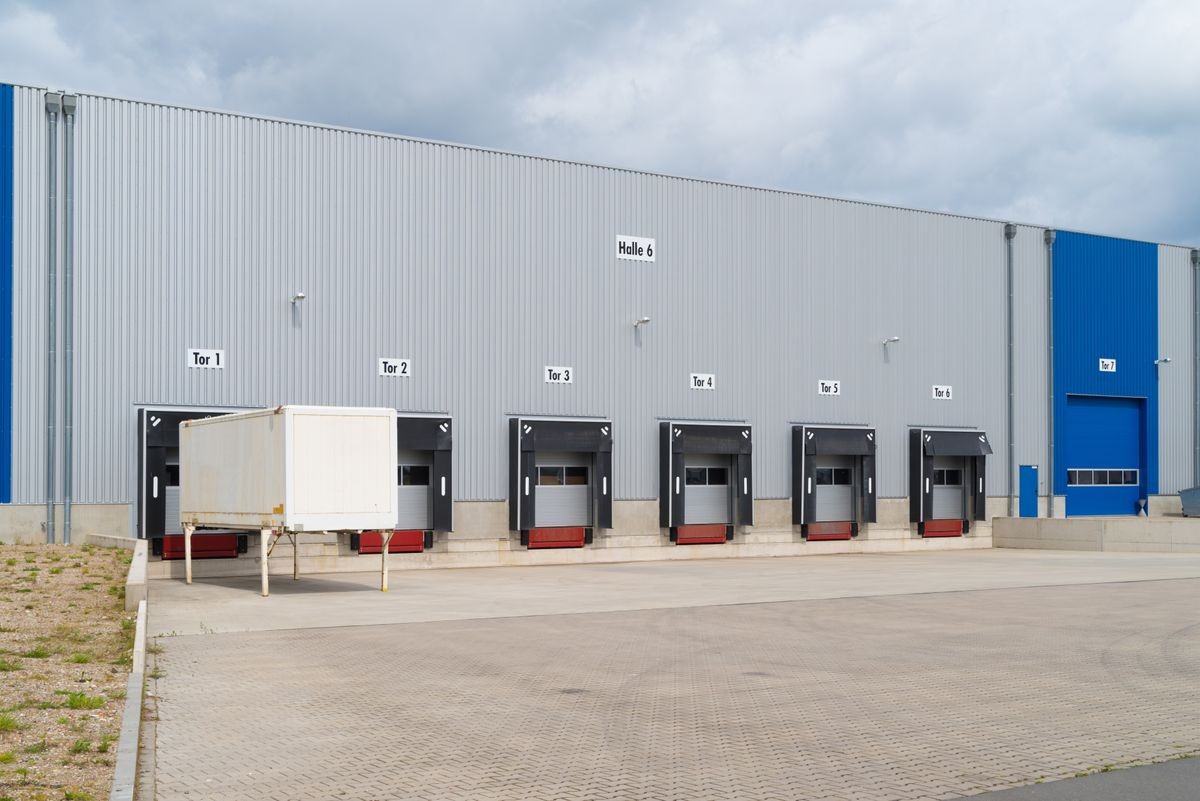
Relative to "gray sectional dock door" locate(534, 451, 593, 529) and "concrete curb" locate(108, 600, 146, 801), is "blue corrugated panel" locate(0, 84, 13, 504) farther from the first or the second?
"concrete curb" locate(108, 600, 146, 801)

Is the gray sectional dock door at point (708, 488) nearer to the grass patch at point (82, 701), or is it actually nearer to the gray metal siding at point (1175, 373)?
the gray metal siding at point (1175, 373)

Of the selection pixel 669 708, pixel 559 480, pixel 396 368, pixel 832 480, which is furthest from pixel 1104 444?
pixel 669 708

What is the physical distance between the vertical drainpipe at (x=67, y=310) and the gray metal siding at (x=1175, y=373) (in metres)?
36.7

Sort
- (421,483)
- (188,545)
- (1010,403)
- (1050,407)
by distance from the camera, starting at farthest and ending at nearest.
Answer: (1050,407), (1010,403), (421,483), (188,545)

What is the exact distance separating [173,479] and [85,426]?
2226 mm

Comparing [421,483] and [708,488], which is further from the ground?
[421,483]

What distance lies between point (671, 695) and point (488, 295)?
21500mm

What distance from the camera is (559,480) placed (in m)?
33.2

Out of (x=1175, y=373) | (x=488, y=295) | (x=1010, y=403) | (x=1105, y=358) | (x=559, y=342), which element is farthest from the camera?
(x=1175, y=373)

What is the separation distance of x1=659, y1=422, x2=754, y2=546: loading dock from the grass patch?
24.3 meters

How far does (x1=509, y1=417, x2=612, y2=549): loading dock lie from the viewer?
32062mm

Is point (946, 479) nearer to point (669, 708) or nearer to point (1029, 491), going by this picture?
point (1029, 491)

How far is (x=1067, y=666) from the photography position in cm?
1398

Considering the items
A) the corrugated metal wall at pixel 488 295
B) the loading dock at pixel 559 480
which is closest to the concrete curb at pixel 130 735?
the corrugated metal wall at pixel 488 295
